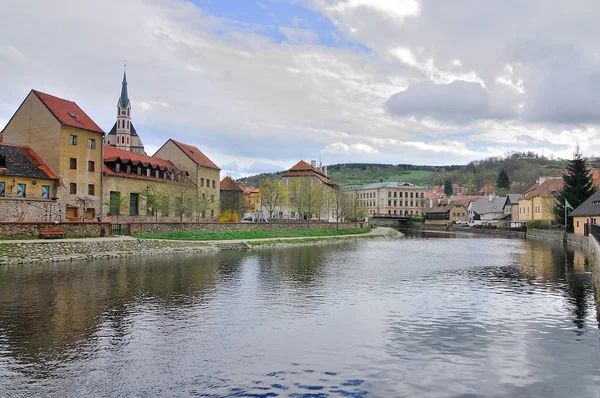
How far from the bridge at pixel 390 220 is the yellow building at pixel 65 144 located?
9245 cm

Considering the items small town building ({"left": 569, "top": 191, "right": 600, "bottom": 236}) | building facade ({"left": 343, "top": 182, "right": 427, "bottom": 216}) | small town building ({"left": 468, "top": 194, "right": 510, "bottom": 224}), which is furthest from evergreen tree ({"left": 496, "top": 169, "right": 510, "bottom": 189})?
small town building ({"left": 569, "top": 191, "right": 600, "bottom": 236})

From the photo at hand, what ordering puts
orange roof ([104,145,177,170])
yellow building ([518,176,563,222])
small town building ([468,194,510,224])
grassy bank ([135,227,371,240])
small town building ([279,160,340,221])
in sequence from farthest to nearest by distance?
small town building ([468,194,510,224])
small town building ([279,160,340,221])
yellow building ([518,176,563,222])
orange roof ([104,145,177,170])
grassy bank ([135,227,371,240])

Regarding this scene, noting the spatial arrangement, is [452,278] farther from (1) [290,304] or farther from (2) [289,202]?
(2) [289,202]

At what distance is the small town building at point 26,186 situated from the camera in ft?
134

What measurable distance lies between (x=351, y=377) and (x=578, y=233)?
183 ft

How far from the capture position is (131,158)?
193ft

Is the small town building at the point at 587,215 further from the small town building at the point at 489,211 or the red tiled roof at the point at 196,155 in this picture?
the small town building at the point at 489,211

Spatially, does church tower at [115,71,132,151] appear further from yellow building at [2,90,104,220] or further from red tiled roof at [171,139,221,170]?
yellow building at [2,90,104,220]

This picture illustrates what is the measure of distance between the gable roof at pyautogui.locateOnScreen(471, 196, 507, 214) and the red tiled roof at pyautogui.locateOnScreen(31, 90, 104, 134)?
99.0 m

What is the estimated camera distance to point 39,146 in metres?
47.0

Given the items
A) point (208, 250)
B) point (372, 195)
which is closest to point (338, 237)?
point (208, 250)

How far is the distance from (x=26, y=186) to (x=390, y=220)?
110 meters

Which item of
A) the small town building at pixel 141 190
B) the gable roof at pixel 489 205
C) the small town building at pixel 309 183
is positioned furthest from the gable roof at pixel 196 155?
the gable roof at pixel 489 205

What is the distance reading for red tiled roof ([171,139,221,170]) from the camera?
224 feet
